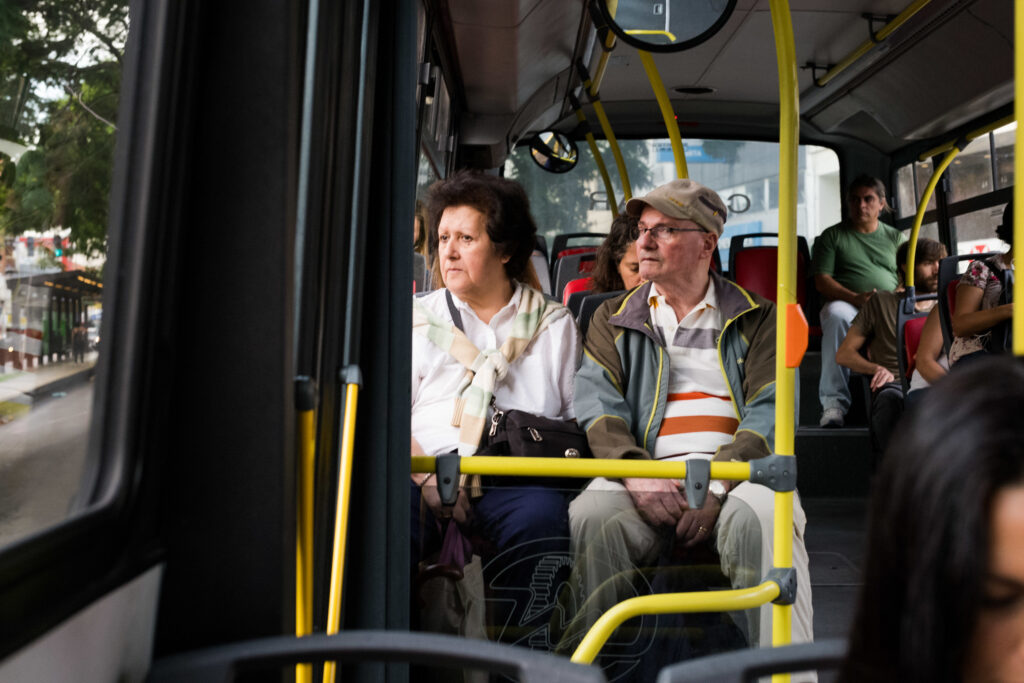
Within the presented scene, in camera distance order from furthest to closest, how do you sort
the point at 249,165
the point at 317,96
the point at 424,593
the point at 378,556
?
the point at 424,593, the point at 378,556, the point at 317,96, the point at 249,165

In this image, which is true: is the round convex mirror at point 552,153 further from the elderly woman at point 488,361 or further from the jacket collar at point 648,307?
the jacket collar at point 648,307

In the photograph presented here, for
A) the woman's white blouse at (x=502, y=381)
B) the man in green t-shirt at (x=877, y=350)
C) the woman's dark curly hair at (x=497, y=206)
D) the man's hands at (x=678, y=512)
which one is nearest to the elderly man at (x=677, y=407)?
the man's hands at (x=678, y=512)

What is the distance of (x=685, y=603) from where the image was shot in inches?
80.0

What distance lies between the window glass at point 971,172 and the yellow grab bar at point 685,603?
392 cm

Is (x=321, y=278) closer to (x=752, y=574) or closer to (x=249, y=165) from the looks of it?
(x=249, y=165)

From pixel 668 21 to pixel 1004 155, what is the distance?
3652 mm

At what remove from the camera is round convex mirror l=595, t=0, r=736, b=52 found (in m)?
2.33

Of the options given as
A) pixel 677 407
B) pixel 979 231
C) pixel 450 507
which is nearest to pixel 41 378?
pixel 450 507

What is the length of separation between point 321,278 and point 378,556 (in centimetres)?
61

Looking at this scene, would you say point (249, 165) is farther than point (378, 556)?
No

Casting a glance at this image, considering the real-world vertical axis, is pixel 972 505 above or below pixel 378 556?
above

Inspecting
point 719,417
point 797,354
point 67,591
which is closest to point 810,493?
point 719,417

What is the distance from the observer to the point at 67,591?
3.73 feet

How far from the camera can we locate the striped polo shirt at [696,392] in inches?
97.4
